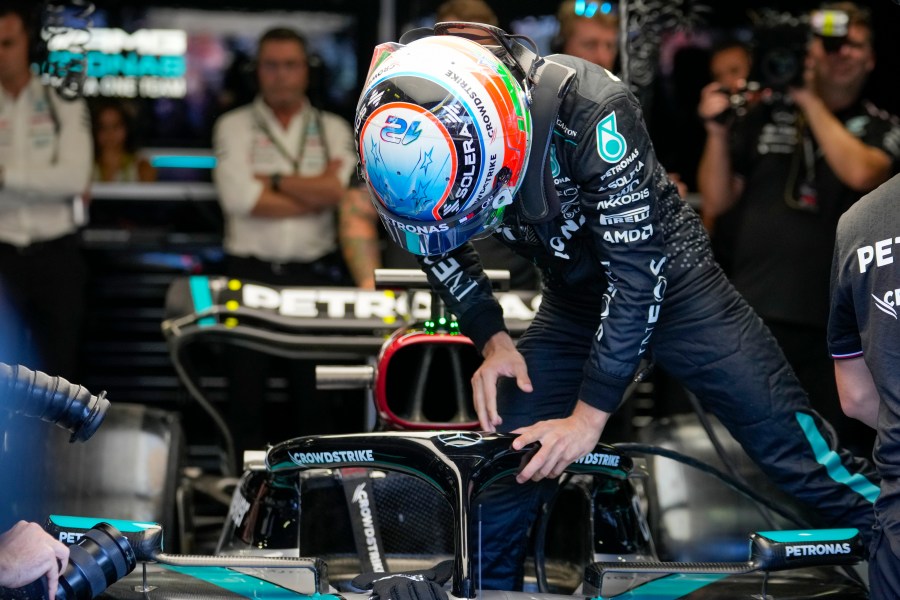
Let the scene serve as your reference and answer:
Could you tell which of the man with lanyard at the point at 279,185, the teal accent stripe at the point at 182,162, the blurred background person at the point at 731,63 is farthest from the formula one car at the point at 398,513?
the teal accent stripe at the point at 182,162

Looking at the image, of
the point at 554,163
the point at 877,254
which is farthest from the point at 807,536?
the point at 554,163

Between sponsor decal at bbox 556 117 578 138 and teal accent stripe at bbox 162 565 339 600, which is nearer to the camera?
teal accent stripe at bbox 162 565 339 600

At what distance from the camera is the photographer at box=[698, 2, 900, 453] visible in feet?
15.2

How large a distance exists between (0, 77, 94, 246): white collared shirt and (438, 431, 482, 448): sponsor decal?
3138 millimetres

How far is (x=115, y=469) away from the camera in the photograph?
370cm

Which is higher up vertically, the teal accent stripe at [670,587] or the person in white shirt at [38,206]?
the person in white shirt at [38,206]

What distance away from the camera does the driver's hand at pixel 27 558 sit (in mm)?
2080

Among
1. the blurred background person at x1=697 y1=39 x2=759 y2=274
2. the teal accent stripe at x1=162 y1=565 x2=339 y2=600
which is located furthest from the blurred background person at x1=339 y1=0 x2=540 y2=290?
the teal accent stripe at x1=162 y1=565 x2=339 y2=600

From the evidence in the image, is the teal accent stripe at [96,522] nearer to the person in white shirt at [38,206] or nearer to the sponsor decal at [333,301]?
the sponsor decal at [333,301]

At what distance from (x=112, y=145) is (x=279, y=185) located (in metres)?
1.44

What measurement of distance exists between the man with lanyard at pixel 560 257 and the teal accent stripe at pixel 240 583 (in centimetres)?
54

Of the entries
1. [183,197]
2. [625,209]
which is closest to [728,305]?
[625,209]

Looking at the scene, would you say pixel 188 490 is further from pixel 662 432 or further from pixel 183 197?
pixel 183 197

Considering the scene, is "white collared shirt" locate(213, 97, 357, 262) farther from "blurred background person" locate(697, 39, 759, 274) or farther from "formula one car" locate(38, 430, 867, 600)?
"formula one car" locate(38, 430, 867, 600)
